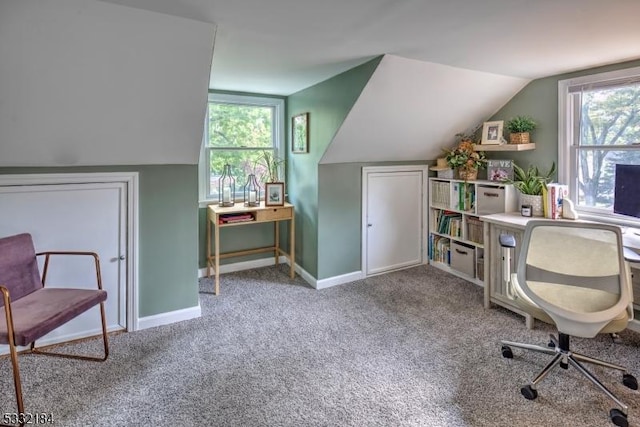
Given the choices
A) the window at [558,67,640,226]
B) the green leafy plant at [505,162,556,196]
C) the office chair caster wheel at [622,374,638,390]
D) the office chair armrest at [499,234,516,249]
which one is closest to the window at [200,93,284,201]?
the green leafy plant at [505,162,556,196]

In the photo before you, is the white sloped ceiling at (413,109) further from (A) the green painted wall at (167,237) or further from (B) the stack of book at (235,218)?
(A) the green painted wall at (167,237)

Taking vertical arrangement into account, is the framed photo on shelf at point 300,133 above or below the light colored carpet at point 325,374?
above

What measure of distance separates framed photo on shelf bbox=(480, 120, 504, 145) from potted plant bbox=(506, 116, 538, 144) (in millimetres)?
117

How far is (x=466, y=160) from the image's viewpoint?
3.73m

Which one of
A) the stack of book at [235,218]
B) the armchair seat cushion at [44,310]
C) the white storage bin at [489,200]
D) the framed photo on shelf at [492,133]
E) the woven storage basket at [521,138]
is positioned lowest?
the armchair seat cushion at [44,310]

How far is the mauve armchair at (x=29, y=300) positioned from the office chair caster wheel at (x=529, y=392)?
2.51m

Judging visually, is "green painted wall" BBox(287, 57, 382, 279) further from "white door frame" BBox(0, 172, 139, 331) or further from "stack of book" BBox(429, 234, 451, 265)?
"white door frame" BBox(0, 172, 139, 331)

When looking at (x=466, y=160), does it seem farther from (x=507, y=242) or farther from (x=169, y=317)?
(x=169, y=317)

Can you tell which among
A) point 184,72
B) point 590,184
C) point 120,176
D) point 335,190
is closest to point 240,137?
point 335,190

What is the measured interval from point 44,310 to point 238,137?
2.55 meters

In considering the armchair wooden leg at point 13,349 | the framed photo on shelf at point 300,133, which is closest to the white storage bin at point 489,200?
the framed photo on shelf at point 300,133

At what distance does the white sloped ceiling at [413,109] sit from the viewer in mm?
2906

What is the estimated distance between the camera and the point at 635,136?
9.12 ft

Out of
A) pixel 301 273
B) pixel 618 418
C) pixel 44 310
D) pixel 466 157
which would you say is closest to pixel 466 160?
pixel 466 157
